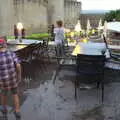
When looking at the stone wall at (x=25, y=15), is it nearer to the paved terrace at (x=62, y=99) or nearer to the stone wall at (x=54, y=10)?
the stone wall at (x=54, y=10)

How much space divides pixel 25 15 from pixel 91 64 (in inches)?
1018

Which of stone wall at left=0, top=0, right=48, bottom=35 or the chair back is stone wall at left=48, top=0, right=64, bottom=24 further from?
the chair back

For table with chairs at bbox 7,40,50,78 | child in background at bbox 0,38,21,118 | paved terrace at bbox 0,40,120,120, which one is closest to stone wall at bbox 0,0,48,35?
table with chairs at bbox 7,40,50,78

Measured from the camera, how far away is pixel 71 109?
23.9ft

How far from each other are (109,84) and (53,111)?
8.81 ft

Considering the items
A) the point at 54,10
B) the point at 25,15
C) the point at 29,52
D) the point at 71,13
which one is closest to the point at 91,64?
the point at 29,52

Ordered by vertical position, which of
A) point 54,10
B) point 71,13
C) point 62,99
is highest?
point 54,10

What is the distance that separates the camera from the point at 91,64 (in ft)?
27.8

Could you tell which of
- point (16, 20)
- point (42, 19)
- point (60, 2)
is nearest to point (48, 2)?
point (60, 2)

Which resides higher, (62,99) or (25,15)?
(25,15)

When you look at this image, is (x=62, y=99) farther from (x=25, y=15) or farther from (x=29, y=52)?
(x=25, y=15)

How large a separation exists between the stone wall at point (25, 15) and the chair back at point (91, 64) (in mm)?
20458

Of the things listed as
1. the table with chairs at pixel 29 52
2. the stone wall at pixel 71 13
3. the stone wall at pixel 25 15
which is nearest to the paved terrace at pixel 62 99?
the table with chairs at pixel 29 52

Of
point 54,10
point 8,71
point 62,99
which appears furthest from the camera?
point 54,10
